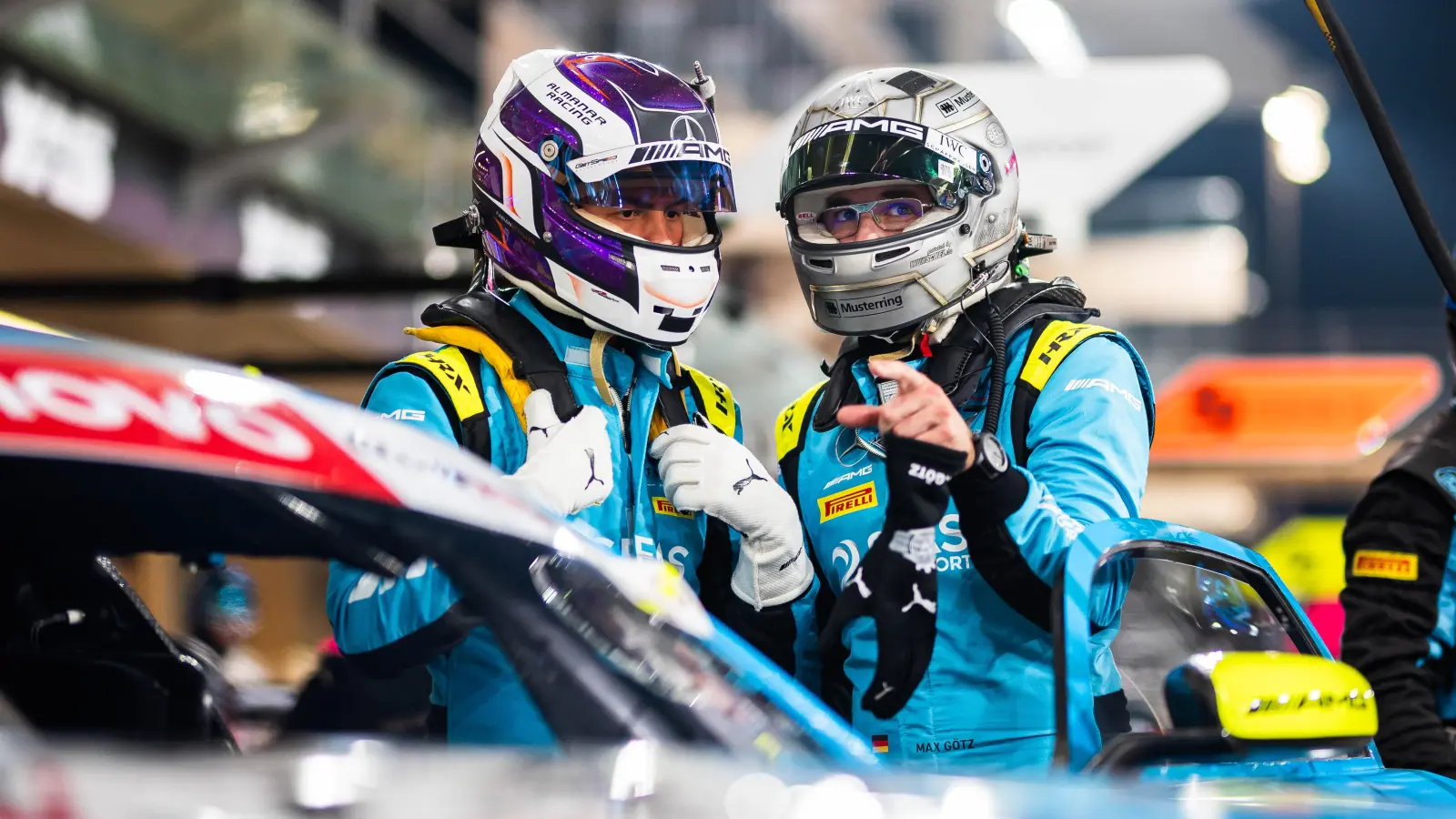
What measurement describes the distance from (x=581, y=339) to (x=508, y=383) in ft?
0.68

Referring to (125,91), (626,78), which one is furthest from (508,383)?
(125,91)

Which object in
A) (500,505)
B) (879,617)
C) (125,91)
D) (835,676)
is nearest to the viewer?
(500,505)

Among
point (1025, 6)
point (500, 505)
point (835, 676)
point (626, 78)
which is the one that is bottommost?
point (835, 676)

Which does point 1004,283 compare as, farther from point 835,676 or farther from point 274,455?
point 274,455

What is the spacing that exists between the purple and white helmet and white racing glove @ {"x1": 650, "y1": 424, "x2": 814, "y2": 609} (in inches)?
10.5

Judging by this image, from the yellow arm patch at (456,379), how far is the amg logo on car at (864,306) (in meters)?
0.76

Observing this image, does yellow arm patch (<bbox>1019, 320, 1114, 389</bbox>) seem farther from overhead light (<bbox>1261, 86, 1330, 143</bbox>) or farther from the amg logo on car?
overhead light (<bbox>1261, 86, 1330, 143</bbox>)

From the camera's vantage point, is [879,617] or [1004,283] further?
[1004,283]

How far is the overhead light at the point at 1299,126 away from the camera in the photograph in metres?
15.8

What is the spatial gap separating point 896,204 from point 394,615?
160cm

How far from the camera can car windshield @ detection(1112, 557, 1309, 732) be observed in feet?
8.31

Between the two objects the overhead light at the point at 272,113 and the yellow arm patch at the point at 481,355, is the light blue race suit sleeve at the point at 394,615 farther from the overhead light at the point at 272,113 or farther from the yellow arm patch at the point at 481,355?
the overhead light at the point at 272,113

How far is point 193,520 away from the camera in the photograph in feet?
6.98

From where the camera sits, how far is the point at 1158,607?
2594 mm
